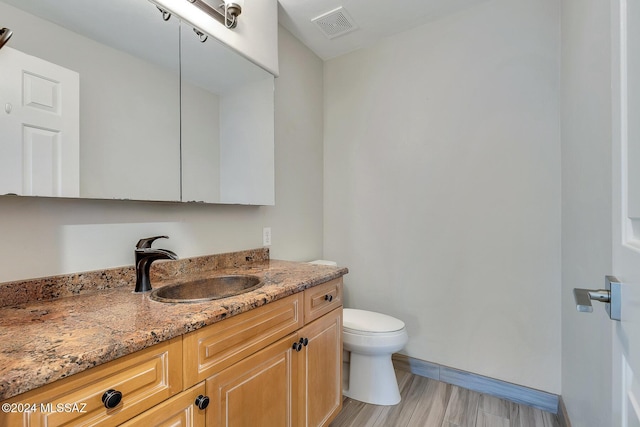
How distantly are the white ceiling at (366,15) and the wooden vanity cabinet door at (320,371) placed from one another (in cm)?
186

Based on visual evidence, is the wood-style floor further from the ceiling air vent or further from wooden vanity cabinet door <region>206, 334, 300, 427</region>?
the ceiling air vent

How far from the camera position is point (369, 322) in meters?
1.90

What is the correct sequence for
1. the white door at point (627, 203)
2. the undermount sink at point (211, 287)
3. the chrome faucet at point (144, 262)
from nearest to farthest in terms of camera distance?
the white door at point (627, 203) < the chrome faucet at point (144, 262) < the undermount sink at point (211, 287)

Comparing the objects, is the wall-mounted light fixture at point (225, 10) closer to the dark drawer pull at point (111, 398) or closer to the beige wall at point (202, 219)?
the beige wall at point (202, 219)

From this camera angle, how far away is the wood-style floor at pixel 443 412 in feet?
5.43

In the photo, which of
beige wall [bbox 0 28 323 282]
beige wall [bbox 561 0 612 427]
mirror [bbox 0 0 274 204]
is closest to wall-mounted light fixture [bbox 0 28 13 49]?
mirror [bbox 0 0 274 204]

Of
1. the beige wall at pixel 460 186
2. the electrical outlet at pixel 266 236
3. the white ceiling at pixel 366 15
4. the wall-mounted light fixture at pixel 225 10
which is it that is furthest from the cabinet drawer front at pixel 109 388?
the white ceiling at pixel 366 15

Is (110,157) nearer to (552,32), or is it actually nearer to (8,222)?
(8,222)

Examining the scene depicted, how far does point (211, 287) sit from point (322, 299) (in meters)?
0.53

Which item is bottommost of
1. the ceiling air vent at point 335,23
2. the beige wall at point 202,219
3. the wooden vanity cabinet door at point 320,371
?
the wooden vanity cabinet door at point 320,371

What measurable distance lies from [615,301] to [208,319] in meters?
0.94

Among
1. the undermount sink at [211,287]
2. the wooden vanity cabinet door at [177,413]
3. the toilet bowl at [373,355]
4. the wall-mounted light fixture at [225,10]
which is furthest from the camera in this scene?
the toilet bowl at [373,355]

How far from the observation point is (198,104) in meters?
1.51

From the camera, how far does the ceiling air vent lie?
194 centimetres
